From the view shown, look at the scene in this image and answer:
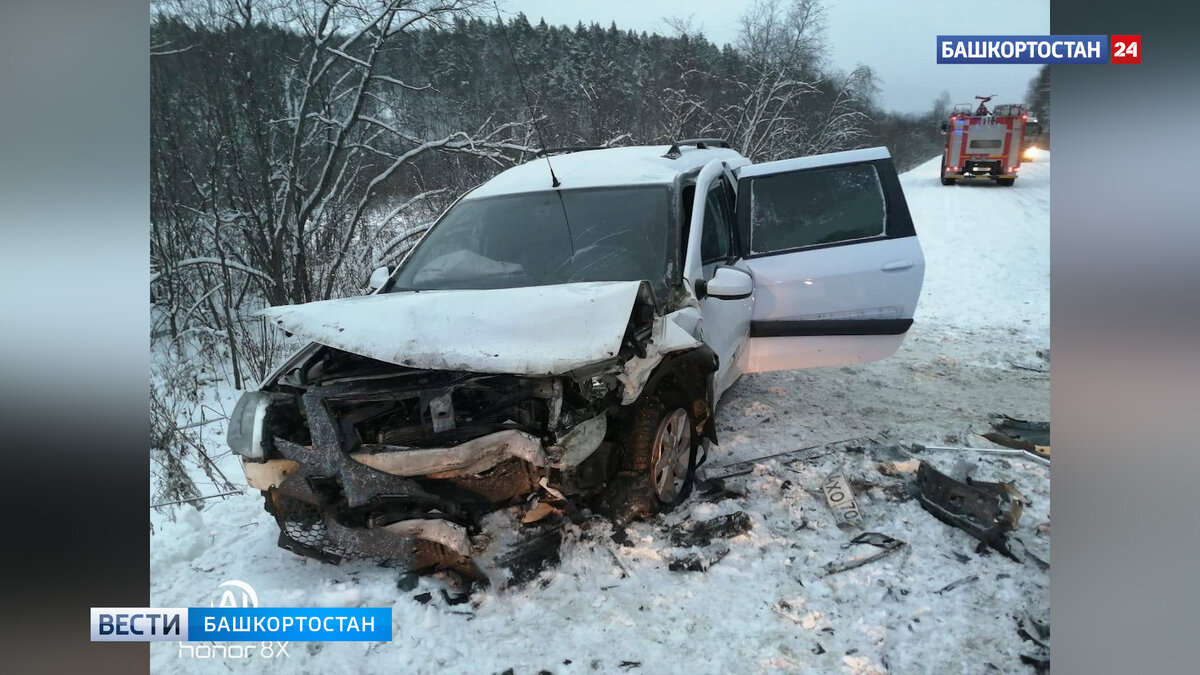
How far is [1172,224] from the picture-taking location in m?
1.88

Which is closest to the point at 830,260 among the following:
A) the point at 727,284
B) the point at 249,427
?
the point at 727,284

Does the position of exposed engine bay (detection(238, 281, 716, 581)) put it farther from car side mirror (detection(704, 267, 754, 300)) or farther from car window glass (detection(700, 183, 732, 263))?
car window glass (detection(700, 183, 732, 263))

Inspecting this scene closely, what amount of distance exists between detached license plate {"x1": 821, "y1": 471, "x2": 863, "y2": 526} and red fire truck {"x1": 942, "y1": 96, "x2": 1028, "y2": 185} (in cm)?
164

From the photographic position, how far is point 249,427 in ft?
6.95

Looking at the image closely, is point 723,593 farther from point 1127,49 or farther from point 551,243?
point 1127,49

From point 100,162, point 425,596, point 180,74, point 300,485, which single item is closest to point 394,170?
point 180,74

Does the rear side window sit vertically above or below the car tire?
above

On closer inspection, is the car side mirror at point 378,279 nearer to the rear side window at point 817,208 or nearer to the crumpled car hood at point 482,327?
the crumpled car hood at point 482,327

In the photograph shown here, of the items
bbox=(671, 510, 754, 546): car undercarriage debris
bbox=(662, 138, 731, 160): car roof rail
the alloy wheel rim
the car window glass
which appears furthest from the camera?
bbox=(662, 138, 731, 160): car roof rail

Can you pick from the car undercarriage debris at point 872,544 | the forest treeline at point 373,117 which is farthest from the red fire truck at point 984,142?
the car undercarriage debris at point 872,544

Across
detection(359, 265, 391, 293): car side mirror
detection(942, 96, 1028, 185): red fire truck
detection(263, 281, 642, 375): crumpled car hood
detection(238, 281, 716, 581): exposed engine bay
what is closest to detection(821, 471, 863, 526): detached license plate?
detection(238, 281, 716, 581): exposed engine bay

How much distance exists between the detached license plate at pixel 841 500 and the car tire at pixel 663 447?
662mm

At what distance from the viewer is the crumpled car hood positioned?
196 centimetres

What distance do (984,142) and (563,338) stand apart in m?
4.00
